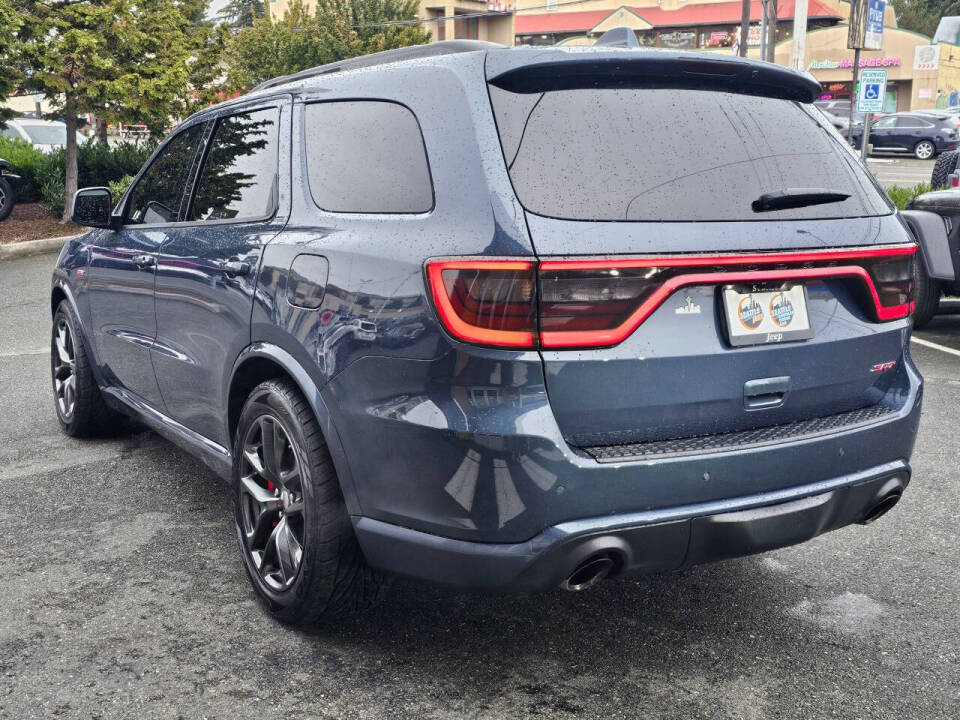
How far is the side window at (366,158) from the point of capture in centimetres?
287

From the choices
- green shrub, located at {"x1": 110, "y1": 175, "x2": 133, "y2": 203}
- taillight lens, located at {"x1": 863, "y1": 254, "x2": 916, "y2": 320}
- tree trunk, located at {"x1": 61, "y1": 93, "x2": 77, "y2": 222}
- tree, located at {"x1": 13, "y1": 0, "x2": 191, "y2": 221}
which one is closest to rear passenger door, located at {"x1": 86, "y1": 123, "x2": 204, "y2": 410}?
taillight lens, located at {"x1": 863, "y1": 254, "x2": 916, "y2": 320}

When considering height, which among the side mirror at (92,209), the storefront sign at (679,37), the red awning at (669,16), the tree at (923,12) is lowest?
the side mirror at (92,209)

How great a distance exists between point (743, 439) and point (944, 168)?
9.91 m

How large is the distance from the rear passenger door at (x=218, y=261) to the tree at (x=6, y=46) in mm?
11842

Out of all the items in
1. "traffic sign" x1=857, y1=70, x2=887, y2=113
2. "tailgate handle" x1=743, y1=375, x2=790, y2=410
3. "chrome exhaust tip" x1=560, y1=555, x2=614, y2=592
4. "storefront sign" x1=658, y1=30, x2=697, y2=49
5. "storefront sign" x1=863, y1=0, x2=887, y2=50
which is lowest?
"chrome exhaust tip" x1=560, y1=555, x2=614, y2=592

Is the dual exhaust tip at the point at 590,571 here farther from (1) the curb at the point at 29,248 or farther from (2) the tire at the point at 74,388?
(1) the curb at the point at 29,248

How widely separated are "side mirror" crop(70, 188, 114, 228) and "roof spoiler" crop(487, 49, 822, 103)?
268 centimetres

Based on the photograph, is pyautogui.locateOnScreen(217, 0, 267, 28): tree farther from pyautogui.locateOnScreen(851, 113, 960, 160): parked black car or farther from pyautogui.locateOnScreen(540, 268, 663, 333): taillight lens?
pyautogui.locateOnScreen(540, 268, 663, 333): taillight lens

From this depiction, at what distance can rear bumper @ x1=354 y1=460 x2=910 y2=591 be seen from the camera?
2.56 meters

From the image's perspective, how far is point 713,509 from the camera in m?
2.66

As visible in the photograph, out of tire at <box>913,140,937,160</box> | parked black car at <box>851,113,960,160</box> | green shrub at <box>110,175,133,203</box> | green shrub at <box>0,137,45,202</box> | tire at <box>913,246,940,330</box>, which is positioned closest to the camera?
tire at <box>913,246,940,330</box>

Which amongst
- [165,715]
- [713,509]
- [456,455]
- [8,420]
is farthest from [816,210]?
[8,420]

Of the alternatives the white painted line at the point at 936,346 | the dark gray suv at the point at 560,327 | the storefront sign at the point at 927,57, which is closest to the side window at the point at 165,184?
the dark gray suv at the point at 560,327

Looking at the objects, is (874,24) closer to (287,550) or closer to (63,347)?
(63,347)
